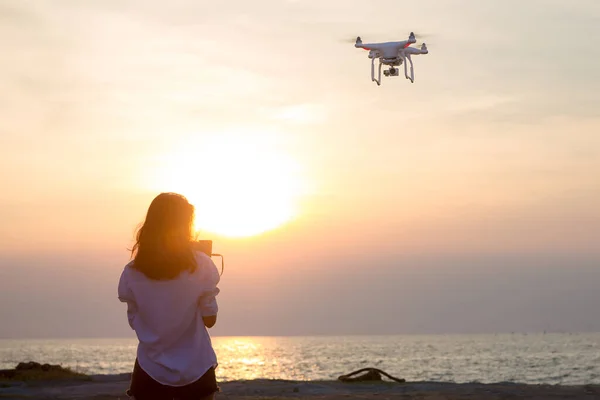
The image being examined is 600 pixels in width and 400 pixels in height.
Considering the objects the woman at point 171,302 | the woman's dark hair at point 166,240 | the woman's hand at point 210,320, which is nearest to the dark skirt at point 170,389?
the woman at point 171,302

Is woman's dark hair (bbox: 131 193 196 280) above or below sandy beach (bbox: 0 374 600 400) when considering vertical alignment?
above

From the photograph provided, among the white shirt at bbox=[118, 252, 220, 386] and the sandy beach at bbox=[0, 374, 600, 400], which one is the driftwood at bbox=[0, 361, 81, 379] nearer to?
the sandy beach at bbox=[0, 374, 600, 400]

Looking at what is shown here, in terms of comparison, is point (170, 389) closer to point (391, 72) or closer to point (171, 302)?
point (171, 302)

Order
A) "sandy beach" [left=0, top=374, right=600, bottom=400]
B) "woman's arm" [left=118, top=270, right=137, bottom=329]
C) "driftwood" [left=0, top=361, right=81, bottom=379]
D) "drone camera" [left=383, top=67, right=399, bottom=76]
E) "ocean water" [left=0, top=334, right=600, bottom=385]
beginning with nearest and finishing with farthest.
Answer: "woman's arm" [left=118, top=270, right=137, bottom=329] → "sandy beach" [left=0, top=374, right=600, bottom=400] → "driftwood" [left=0, top=361, right=81, bottom=379] → "drone camera" [left=383, top=67, right=399, bottom=76] → "ocean water" [left=0, top=334, right=600, bottom=385]

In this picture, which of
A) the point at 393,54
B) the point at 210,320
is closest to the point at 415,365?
the point at 393,54

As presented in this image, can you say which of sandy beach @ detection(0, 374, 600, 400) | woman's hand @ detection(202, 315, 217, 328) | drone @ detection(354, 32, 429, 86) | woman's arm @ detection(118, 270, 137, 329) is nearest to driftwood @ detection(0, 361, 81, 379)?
sandy beach @ detection(0, 374, 600, 400)
